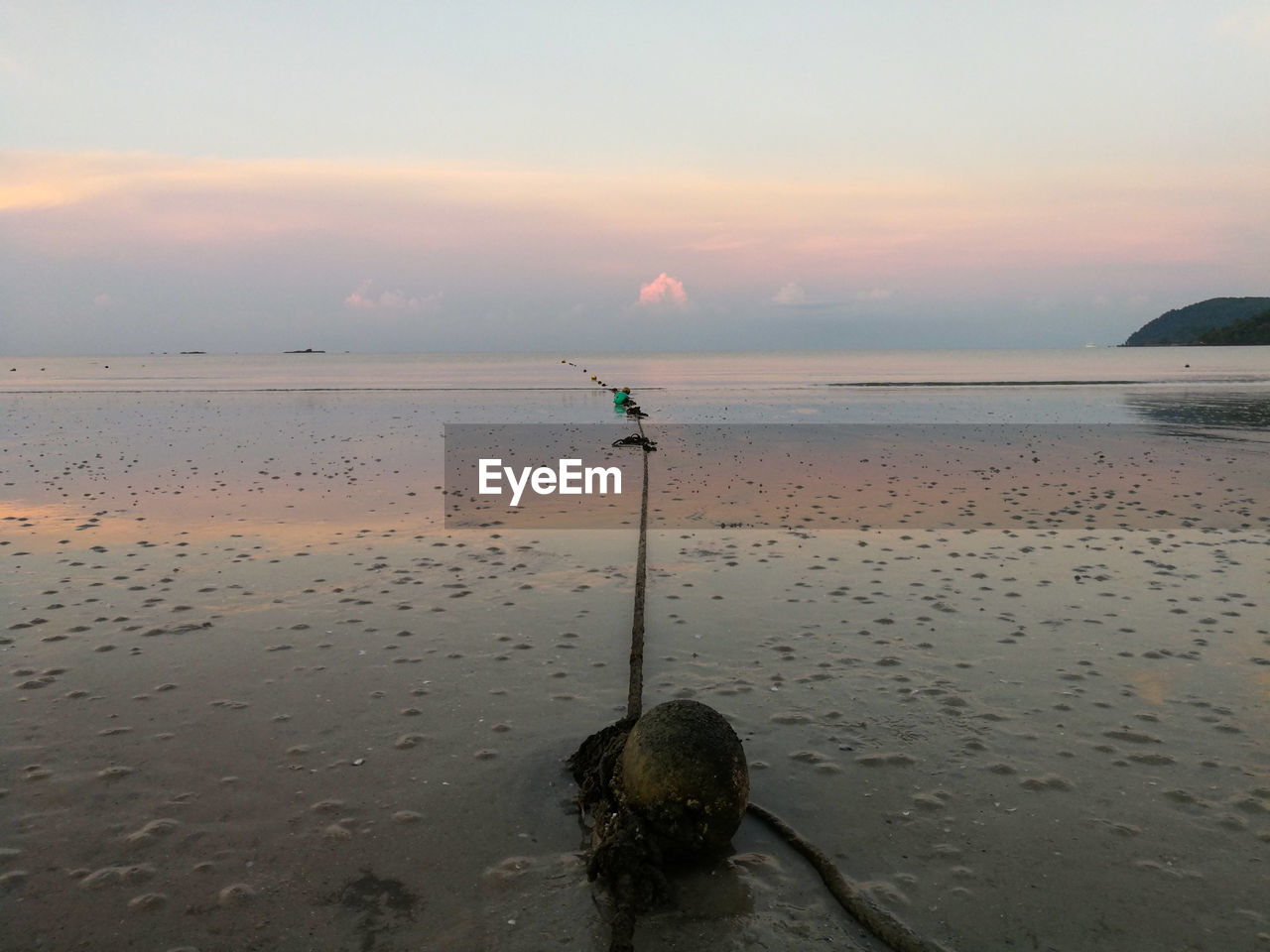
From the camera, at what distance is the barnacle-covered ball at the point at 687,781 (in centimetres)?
543

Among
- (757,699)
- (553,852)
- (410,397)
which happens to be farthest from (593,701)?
(410,397)

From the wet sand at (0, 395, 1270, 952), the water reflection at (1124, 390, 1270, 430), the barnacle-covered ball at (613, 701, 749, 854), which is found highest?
the water reflection at (1124, 390, 1270, 430)

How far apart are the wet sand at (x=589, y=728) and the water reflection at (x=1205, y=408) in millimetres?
25181

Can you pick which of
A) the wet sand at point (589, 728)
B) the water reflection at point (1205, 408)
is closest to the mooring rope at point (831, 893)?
the wet sand at point (589, 728)

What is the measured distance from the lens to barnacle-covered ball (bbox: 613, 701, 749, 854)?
5426mm

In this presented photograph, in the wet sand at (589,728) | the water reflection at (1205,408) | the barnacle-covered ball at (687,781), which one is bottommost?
the wet sand at (589,728)

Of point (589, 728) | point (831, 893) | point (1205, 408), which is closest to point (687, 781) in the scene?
point (831, 893)

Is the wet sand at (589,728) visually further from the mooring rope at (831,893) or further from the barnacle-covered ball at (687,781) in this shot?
the barnacle-covered ball at (687,781)

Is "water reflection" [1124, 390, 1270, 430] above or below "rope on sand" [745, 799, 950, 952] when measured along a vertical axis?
above

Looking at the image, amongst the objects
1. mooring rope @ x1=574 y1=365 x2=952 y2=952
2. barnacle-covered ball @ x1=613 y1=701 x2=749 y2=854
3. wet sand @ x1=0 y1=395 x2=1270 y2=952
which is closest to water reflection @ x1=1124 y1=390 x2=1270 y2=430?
wet sand @ x1=0 y1=395 x2=1270 y2=952

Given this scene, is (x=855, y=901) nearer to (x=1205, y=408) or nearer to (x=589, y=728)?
(x=589, y=728)

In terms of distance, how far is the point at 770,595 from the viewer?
1171 centimetres

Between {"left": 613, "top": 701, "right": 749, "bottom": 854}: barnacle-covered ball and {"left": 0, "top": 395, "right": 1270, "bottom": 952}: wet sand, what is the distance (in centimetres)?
32

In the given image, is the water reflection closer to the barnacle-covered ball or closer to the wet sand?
the wet sand
